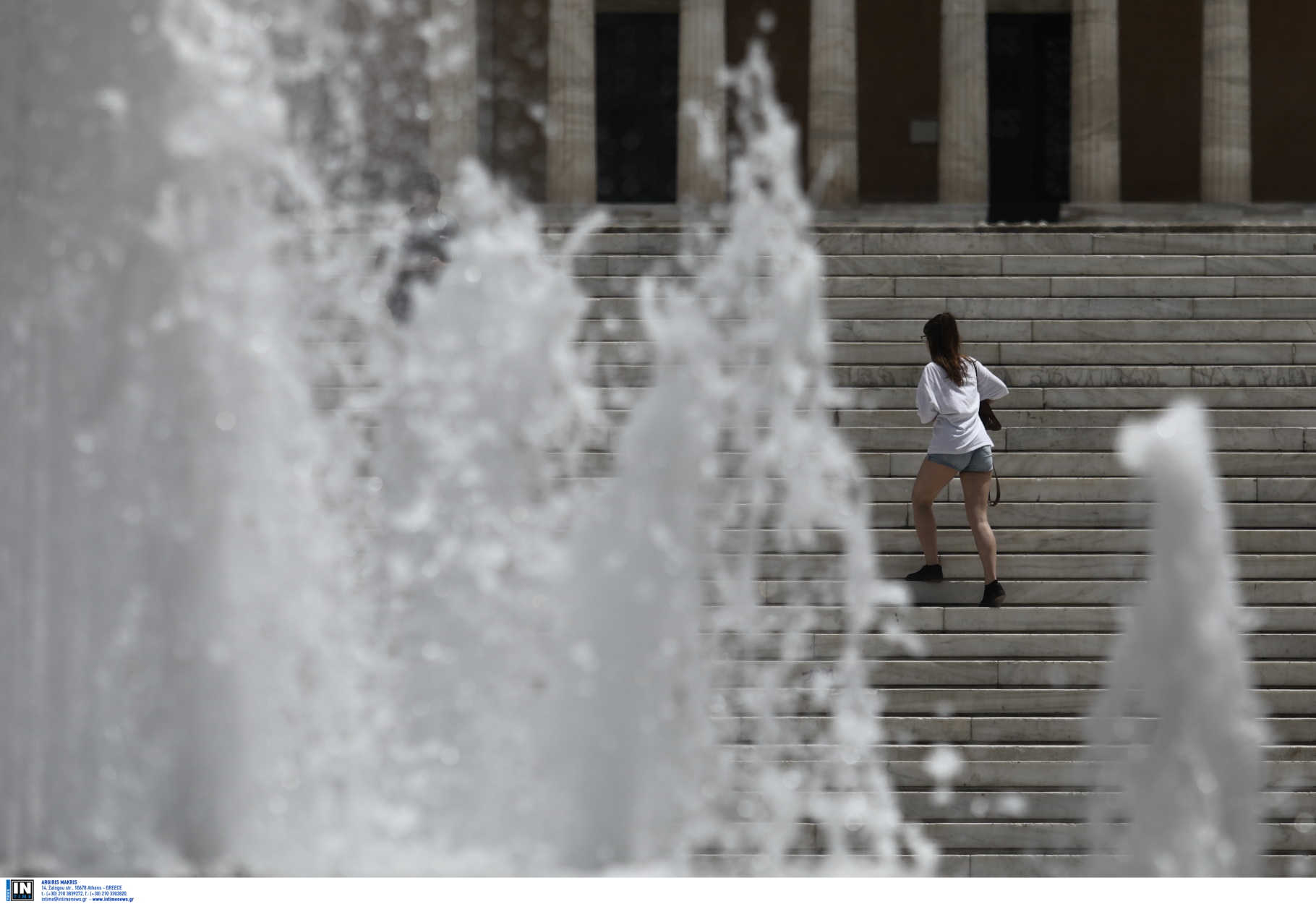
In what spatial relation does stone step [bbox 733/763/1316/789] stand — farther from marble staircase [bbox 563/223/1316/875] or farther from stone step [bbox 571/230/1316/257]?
stone step [bbox 571/230/1316/257]

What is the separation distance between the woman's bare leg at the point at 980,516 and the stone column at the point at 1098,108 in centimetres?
1303

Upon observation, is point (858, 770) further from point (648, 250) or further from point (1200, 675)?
point (648, 250)

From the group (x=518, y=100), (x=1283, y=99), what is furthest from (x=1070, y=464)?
(x=1283, y=99)

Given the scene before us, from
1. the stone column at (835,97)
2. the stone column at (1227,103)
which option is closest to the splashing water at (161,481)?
the stone column at (835,97)

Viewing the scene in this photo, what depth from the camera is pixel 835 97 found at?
18.3 meters

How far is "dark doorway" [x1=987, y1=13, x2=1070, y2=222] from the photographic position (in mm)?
22078

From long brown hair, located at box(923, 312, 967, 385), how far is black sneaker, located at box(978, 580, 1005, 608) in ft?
3.57

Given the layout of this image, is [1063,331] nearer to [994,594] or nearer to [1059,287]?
[1059,287]

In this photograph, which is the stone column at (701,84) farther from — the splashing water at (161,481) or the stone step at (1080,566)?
the splashing water at (161,481)

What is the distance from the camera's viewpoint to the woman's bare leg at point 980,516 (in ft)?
22.5

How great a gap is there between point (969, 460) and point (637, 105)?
16361 millimetres

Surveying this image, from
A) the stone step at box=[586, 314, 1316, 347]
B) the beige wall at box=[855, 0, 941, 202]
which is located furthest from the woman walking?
the beige wall at box=[855, 0, 941, 202]

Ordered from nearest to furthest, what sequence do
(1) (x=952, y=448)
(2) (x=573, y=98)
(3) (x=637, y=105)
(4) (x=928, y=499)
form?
1. (1) (x=952, y=448)
2. (4) (x=928, y=499)
3. (2) (x=573, y=98)
4. (3) (x=637, y=105)
